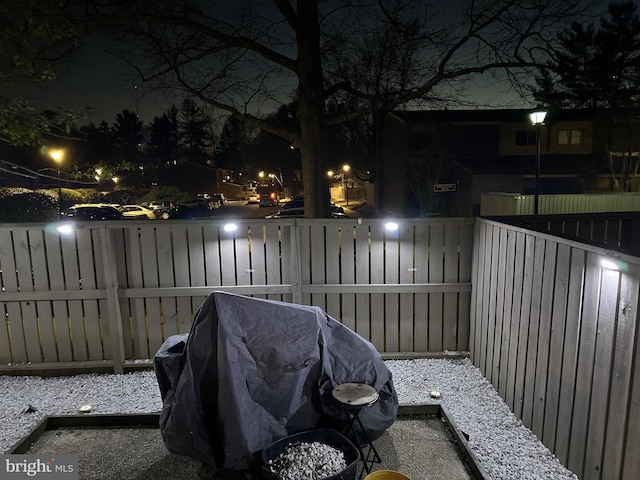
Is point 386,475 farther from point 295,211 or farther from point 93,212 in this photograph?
point 93,212

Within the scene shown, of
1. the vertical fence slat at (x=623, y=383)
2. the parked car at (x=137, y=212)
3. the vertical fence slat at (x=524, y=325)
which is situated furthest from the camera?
the parked car at (x=137, y=212)

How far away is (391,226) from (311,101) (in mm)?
3545

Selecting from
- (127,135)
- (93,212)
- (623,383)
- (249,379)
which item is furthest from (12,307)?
(127,135)

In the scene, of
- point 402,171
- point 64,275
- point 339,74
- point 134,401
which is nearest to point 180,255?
point 64,275

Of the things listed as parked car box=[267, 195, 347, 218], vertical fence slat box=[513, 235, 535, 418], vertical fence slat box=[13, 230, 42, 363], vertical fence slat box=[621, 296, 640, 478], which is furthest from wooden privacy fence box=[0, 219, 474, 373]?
parked car box=[267, 195, 347, 218]

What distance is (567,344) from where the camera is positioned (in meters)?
3.41

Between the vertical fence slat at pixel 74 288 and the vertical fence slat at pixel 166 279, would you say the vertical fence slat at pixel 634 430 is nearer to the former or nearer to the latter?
the vertical fence slat at pixel 166 279

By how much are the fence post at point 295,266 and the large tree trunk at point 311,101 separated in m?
2.86

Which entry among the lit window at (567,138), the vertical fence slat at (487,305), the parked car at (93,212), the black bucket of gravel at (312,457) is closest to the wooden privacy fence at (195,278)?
the vertical fence slat at (487,305)

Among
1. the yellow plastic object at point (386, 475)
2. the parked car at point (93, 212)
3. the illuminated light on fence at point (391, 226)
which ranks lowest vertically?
the yellow plastic object at point (386, 475)

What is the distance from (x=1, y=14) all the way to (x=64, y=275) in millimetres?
3403

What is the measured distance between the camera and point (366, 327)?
5523mm

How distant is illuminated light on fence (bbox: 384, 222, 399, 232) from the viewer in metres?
5.37

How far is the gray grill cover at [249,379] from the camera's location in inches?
106
